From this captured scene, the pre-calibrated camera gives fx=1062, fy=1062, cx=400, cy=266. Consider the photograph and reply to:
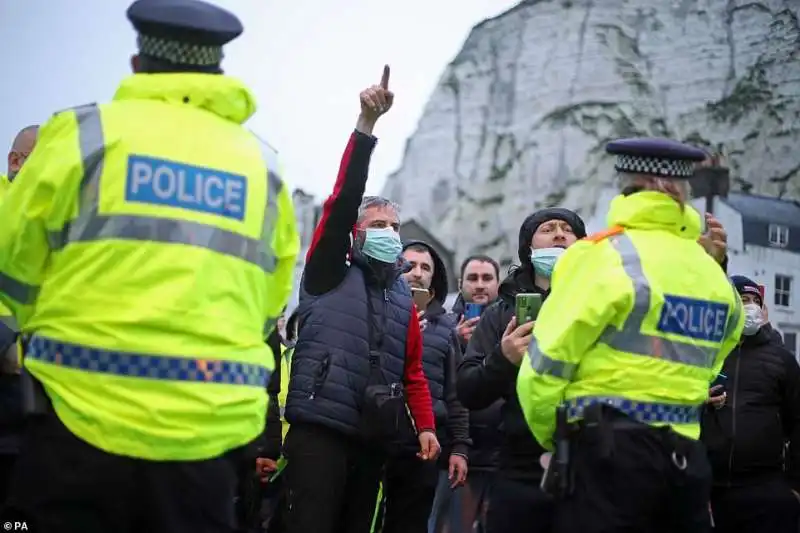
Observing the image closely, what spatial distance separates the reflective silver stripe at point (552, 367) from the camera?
3.76 meters

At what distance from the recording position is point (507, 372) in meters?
4.69

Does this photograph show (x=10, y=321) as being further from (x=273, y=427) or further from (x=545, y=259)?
(x=273, y=427)

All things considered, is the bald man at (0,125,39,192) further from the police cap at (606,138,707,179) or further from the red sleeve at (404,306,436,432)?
the police cap at (606,138,707,179)

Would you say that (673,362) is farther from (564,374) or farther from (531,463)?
(531,463)

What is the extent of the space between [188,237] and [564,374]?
1511 mm

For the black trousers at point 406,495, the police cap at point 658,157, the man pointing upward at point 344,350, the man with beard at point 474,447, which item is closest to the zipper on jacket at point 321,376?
the man pointing upward at point 344,350

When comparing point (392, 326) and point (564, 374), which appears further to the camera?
point (392, 326)

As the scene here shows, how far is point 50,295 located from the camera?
9.66 ft

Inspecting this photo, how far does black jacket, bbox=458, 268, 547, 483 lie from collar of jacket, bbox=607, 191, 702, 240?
0.94 meters

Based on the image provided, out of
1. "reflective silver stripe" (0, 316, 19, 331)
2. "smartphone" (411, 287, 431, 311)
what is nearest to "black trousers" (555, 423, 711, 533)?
"reflective silver stripe" (0, 316, 19, 331)

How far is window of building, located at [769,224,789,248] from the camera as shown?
3634cm

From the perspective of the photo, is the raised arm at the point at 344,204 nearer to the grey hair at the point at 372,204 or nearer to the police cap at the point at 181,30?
the grey hair at the point at 372,204

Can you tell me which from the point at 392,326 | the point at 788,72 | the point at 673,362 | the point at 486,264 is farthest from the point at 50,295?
the point at 788,72

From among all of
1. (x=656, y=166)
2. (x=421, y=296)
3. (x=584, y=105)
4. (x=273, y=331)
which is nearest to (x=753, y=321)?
(x=421, y=296)
